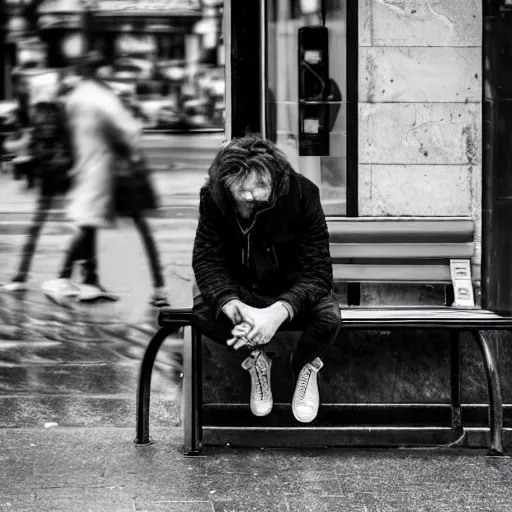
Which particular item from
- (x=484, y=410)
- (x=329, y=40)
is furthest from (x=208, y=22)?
(x=484, y=410)

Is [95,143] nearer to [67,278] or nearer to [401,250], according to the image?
[67,278]

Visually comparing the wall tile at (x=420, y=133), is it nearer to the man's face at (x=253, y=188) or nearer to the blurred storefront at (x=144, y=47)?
the man's face at (x=253, y=188)

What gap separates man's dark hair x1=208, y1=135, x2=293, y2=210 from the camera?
5383 millimetres

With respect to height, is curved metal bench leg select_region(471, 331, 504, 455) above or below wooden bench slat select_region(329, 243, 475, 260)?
below

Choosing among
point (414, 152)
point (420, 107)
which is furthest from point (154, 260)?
point (420, 107)

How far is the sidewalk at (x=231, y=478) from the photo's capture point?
16.6ft

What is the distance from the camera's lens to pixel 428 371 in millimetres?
6195

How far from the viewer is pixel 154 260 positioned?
7.25 metres

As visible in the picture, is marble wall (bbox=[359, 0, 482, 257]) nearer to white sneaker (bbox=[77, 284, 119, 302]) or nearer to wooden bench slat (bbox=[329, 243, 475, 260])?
wooden bench slat (bbox=[329, 243, 475, 260])

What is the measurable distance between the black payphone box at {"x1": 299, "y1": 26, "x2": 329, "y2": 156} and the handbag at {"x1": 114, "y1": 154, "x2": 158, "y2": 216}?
122 centimetres

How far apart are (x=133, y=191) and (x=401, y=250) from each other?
1.86 metres

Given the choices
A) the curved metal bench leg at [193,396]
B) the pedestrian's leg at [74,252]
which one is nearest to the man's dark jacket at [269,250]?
the curved metal bench leg at [193,396]

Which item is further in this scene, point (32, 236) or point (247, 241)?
point (32, 236)

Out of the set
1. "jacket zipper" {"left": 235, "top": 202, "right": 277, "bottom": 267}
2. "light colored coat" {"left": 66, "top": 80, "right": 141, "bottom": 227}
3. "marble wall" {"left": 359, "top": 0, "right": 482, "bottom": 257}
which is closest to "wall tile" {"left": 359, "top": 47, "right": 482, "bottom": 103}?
"marble wall" {"left": 359, "top": 0, "right": 482, "bottom": 257}
